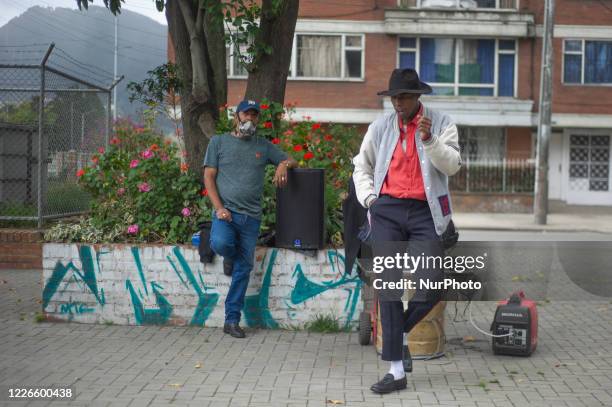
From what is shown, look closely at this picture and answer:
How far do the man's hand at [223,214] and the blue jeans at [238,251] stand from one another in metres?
0.08

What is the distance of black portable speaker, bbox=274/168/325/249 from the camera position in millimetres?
7469

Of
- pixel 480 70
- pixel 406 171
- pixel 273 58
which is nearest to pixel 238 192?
pixel 406 171

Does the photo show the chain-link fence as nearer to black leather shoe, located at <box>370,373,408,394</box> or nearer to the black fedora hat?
the black fedora hat

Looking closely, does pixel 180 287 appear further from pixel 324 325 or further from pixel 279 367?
pixel 279 367

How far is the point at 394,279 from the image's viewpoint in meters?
5.70

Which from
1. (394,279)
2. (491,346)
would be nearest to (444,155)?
(394,279)

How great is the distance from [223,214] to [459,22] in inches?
952

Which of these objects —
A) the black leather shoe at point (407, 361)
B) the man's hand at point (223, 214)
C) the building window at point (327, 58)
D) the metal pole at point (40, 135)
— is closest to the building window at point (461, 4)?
the building window at point (327, 58)

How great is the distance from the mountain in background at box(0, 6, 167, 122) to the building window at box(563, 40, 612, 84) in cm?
1477

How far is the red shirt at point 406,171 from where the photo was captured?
5.71m

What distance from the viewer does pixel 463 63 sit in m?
30.4

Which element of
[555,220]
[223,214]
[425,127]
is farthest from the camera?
[555,220]

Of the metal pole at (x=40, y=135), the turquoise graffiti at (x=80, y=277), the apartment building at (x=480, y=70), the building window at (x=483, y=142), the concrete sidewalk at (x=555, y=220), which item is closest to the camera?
the turquoise graffiti at (x=80, y=277)

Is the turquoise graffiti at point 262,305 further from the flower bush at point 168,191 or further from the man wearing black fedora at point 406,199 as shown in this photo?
the man wearing black fedora at point 406,199
